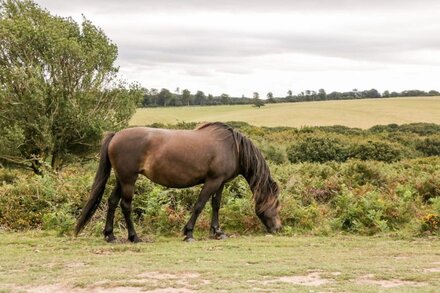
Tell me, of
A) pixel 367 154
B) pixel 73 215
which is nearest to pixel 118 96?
pixel 367 154

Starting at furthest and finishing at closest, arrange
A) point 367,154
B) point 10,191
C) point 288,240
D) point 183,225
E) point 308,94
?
point 308,94 → point 367,154 → point 10,191 → point 183,225 → point 288,240

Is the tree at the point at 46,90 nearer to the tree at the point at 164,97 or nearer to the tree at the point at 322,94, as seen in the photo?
the tree at the point at 164,97

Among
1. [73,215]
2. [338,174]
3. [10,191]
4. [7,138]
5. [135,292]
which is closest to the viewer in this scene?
[135,292]

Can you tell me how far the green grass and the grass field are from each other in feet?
173

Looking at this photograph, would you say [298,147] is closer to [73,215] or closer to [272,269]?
[73,215]

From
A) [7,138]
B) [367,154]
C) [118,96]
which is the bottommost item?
[367,154]

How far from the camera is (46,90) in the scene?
98.3 feet

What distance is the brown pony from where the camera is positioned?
31.0 ft

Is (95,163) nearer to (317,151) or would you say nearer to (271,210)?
(317,151)

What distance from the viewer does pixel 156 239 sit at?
10055mm

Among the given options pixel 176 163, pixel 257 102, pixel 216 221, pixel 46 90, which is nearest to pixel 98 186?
pixel 176 163

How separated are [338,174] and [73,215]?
8.34 m

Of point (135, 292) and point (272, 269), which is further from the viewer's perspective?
point (272, 269)

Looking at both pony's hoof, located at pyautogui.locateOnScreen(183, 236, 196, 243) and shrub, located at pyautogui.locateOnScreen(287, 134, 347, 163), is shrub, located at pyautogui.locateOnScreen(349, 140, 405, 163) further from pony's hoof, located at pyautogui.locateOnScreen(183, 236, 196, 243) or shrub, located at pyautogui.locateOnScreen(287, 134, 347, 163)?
pony's hoof, located at pyautogui.locateOnScreen(183, 236, 196, 243)
